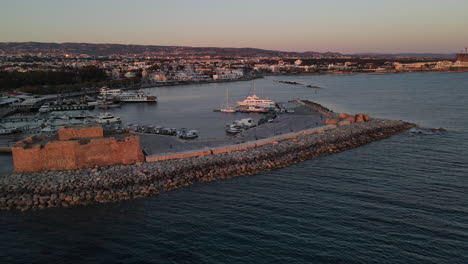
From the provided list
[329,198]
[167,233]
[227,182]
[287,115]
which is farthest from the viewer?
[287,115]

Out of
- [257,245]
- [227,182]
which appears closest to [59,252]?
[257,245]

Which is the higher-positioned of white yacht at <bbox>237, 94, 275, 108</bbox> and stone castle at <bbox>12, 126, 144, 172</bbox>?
stone castle at <bbox>12, 126, 144, 172</bbox>

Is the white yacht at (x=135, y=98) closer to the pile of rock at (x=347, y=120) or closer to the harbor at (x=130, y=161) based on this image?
the pile of rock at (x=347, y=120)

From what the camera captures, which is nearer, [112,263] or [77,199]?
[112,263]

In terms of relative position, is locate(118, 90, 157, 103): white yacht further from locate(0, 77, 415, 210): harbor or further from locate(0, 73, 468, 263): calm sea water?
locate(0, 73, 468, 263): calm sea water

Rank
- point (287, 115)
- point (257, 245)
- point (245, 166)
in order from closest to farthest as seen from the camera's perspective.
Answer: point (257, 245), point (245, 166), point (287, 115)

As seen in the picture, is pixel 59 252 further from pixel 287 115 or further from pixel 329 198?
pixel 287 115

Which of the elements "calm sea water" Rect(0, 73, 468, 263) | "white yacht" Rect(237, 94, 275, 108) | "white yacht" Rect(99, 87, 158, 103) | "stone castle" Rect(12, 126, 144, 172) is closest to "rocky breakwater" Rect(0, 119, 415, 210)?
"stone castle" Rect(12, 126, 144, 172)

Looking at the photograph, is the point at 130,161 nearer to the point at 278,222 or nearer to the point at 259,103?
the point at 278,222

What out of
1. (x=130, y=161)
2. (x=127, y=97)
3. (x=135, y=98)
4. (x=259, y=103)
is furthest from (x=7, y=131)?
(x=127, y=97)
